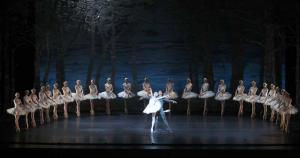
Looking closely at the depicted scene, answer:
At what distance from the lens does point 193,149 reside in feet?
40.7

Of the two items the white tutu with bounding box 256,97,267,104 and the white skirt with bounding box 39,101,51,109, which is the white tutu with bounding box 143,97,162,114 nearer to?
the white skirt with bounding box 39,101,51,109

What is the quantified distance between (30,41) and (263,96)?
837cm

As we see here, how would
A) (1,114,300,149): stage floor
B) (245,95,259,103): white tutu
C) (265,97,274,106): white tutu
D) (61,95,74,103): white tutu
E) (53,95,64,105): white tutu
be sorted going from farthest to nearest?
(61,95,74,103): white tutu, (245,95,259,103): white tutu, (53,95,64,105): white tutu, (265,97,274,106): white tutu, (1,114,300,149): stage floor

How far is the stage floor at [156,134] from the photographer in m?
13.0

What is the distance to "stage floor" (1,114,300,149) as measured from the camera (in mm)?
12961

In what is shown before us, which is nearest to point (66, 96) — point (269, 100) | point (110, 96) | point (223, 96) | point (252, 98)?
point (110, 96)

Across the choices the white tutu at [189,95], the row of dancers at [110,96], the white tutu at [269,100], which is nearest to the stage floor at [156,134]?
the row of dancers at [110,96]

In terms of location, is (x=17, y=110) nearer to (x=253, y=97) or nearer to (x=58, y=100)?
(x=58, y=100)

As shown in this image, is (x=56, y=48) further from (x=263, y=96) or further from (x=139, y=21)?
(x=263, y=96)

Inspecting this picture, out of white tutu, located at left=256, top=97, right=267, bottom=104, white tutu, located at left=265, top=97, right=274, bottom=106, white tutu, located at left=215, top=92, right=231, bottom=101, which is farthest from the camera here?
white tutu, located at left=215, top=92, right=231, bottom=101

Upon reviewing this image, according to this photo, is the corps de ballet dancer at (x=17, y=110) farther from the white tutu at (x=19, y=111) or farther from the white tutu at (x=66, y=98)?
the white tutu at (x=66, y=98)

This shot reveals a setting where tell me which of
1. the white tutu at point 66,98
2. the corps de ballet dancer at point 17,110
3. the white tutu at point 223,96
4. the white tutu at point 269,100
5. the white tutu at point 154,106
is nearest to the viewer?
the white tutu at point 154,106

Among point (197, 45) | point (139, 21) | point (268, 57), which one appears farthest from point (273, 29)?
point (139, 21)

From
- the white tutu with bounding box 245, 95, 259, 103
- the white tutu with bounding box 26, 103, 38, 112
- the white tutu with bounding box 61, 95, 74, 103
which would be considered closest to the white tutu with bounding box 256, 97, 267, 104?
the white tutu with bounding box 245, 95, 259, 103
